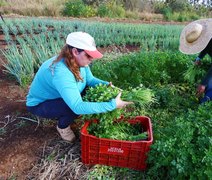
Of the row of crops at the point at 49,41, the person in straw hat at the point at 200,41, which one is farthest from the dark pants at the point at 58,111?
the person in straw hat at the point at 200,41

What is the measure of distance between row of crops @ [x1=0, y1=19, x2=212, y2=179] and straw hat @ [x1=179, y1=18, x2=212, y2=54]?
1.50ft

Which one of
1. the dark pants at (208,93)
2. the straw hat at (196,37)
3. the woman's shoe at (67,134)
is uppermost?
the straw hat at (196,37)

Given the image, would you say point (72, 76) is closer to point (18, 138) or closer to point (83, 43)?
point (83, 43)

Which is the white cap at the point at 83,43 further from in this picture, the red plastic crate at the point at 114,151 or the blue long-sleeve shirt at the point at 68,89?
the red plastic crate at the point at 114,151

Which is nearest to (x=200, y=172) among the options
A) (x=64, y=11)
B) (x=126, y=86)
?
(x=126, y=86)

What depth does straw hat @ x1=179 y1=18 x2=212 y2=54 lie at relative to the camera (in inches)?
119

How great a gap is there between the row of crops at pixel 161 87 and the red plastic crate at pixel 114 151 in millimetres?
80

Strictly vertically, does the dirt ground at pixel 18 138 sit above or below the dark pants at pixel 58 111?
below

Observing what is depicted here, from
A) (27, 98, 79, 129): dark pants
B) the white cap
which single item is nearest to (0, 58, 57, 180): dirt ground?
(27, 98, 79, 129): dark pants

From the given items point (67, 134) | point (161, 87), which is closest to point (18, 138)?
point (67, 134)

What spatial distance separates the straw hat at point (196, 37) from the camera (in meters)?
3.02

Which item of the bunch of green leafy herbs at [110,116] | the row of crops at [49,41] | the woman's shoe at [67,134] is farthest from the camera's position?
the row of crops at [49,41]

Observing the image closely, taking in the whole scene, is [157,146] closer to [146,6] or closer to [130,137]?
[130,137]

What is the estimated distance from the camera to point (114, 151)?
228 cm
